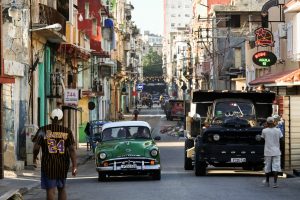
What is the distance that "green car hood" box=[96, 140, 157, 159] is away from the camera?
2353 centimetres

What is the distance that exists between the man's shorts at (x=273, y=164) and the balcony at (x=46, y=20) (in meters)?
13.4

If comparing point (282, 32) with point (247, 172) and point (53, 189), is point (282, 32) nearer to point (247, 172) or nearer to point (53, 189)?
point (247, 172)

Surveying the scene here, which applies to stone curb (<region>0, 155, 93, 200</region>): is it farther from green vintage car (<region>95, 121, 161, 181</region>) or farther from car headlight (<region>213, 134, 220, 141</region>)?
car headlight (<region>213, 134, 220, 141</region>)

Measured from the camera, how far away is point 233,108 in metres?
26.6

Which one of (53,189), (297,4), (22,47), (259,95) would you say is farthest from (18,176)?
(297,4)

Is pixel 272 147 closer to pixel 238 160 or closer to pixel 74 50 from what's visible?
pixel 238 160

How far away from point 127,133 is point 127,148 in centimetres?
143

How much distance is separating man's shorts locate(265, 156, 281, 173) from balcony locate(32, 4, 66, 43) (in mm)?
13418

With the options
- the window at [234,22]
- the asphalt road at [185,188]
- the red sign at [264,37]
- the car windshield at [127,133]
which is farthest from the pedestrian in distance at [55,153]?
the window at [234,22]

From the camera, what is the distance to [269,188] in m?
20.8

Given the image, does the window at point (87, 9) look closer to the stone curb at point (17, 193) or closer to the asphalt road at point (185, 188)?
the stone curb at point (17, 193)

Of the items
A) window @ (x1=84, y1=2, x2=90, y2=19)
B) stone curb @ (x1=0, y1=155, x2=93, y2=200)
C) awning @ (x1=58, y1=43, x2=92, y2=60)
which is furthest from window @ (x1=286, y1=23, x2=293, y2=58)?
window @ (x1=84, y1=2, x2=90, y2=19)

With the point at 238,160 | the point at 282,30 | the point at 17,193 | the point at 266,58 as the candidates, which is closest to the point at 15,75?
the point at 238,160

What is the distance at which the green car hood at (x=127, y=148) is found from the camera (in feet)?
77.2
